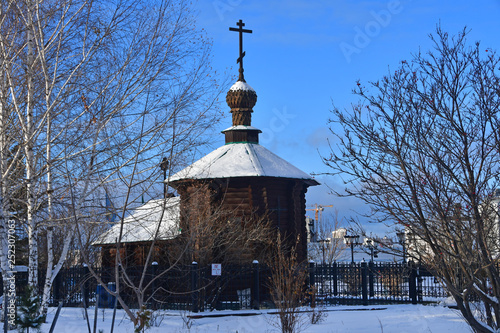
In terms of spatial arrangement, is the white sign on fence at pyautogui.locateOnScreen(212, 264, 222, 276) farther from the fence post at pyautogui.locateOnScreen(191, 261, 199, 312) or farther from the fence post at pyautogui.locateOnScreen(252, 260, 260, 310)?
the fence post at pyautogui.locateOnScreen(252, 260, 260, 310)

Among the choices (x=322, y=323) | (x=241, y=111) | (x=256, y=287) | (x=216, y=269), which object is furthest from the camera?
(x=241, y=111)

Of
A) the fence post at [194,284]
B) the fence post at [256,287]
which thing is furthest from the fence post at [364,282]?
the fence post at [194,284]

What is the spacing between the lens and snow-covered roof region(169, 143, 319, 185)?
21.9 m

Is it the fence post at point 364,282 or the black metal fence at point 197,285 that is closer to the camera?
the black metal fence at point 197,285

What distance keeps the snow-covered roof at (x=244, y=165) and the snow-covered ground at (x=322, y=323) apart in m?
5.75

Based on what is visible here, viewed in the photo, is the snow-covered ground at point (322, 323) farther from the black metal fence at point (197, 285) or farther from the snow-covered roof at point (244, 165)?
the snow-covered roof at point (244, 165)

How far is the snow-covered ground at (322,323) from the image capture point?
14.4 m

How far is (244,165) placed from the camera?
22.6 metres

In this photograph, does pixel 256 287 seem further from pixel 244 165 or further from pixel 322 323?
pixel 244 165

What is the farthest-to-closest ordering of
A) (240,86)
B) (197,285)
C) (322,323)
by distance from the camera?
(240,86) → (197,285) → (322,323)

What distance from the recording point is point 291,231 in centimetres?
2312

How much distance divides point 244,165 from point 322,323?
8232mm

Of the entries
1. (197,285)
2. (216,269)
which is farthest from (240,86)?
(197,285)

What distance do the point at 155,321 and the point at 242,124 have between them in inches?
474
